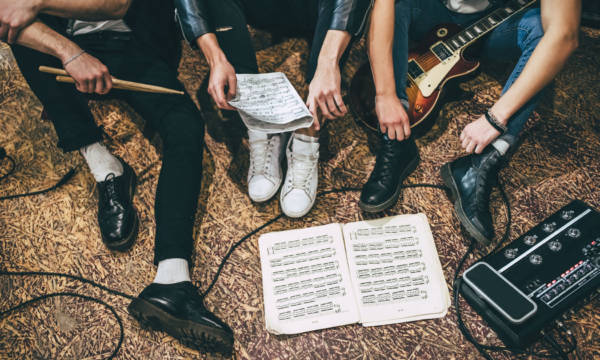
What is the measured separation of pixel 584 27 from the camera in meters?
1.91

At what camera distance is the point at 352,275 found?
56.9 inches

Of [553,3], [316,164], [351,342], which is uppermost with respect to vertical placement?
[553,3]

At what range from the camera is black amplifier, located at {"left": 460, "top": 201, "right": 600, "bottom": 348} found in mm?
1211

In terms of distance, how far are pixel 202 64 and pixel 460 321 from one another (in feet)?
5.83

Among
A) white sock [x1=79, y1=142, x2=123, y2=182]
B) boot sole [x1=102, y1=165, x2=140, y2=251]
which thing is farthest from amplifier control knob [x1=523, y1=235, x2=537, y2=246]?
white sock [x1=79, y1=142, x2=123, y2=182]

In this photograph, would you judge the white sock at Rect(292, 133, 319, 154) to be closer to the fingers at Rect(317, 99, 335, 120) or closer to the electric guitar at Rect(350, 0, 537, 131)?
the fingers at Rect(317, 99, 335, 120)

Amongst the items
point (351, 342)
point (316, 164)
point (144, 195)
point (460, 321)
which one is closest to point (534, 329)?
point (460, 321)

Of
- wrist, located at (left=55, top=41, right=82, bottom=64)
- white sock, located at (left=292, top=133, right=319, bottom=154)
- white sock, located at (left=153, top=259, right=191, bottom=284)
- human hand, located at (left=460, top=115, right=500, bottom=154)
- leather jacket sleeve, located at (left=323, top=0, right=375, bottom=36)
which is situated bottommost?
white sock, located at (left=153, top=259, right=191, bottom=284)

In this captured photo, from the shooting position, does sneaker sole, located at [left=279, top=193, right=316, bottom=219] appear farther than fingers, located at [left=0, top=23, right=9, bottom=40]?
Yes

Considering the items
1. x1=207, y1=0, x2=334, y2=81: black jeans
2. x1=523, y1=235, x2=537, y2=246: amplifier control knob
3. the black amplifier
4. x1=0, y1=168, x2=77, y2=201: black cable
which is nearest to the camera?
the black amplifier

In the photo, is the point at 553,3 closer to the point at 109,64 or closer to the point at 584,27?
the point at 584,27

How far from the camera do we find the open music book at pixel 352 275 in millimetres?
1385

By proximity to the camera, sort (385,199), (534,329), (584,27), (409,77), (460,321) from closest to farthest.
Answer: (534,329) → (460,321) → (385,199) → (409,77) → (584,27)

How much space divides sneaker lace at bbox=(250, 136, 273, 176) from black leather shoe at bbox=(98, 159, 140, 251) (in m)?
0.57
